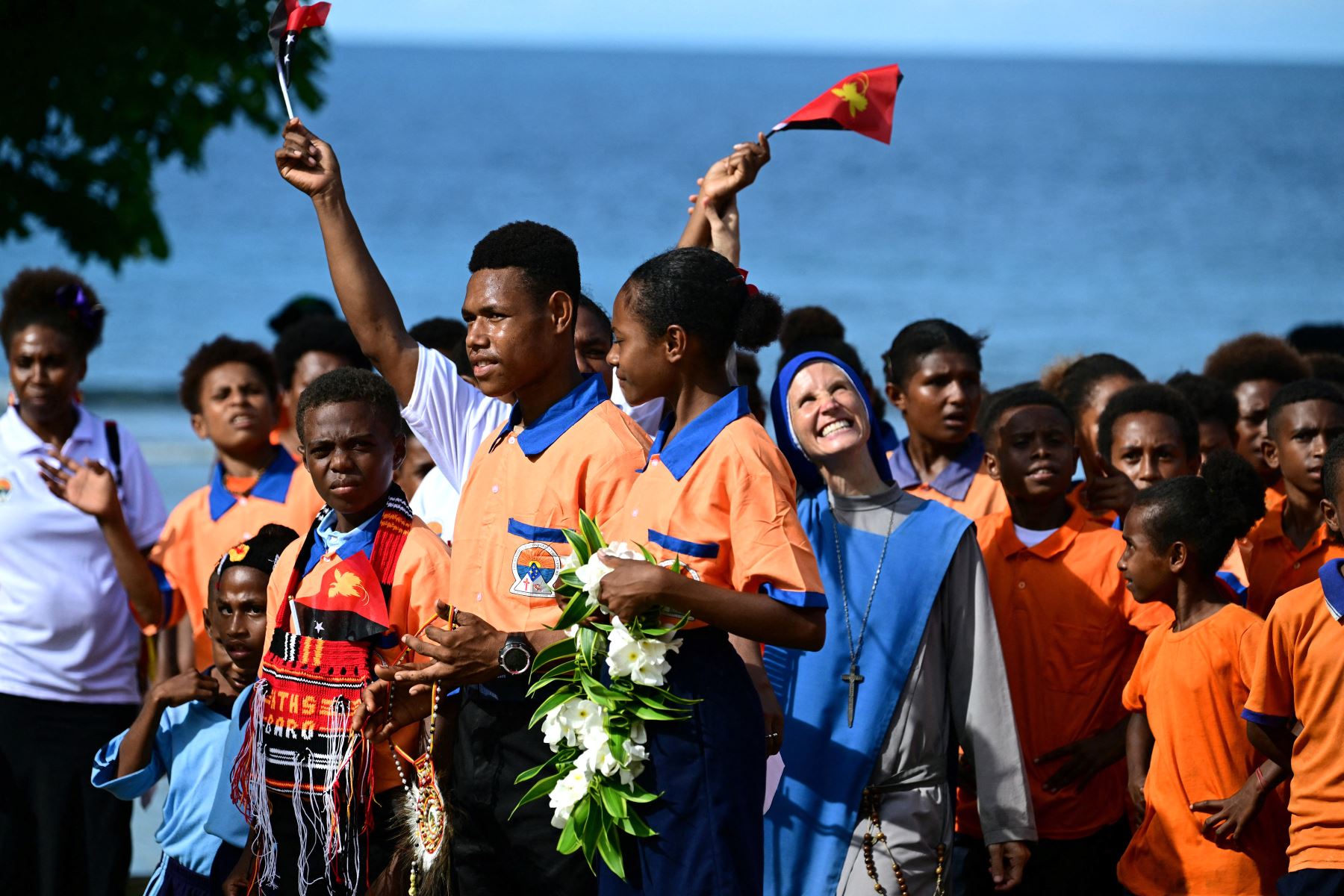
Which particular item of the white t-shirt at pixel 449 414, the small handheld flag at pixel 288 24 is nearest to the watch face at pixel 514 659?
the white t-shirt at pixel 449 414

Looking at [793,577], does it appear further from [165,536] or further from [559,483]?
[165,536]

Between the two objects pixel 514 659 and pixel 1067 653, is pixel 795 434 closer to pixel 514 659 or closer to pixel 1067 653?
pixel 1067 653

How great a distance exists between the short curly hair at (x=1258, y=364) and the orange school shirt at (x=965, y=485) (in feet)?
5.33

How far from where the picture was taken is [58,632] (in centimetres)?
629

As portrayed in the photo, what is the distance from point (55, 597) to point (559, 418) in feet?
9.10

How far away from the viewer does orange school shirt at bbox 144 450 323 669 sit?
6.40 meters

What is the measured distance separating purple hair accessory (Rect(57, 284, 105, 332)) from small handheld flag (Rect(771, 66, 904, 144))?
9.43 ft

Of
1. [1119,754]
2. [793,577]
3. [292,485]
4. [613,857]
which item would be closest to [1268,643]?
[1119,754]

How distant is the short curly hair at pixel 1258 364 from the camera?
300 inches

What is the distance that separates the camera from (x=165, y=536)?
651 centimetres

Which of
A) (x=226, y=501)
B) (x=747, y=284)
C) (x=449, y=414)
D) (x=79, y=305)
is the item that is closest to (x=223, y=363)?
(x=79, y=305)

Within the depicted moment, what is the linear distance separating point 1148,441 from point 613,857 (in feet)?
9.66

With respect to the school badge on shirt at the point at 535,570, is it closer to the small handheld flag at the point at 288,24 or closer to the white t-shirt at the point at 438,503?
the white t-shirt at the point at 438,503

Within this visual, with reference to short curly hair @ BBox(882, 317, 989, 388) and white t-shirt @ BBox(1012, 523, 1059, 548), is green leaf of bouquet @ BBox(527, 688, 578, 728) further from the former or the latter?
short curly hair @ BBox(882, 317, 989, 388)
